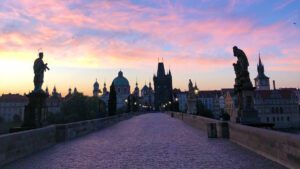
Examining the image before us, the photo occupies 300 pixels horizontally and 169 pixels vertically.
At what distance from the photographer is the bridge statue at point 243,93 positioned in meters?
15.6

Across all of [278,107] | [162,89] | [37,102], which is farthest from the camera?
[162,89]

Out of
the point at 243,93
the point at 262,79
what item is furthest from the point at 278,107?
the point at 243,93

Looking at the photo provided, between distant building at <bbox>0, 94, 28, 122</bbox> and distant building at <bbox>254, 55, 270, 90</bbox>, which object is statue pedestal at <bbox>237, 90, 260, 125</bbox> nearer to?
distant building at <bbox>254, 55, 270, 90</bbox>

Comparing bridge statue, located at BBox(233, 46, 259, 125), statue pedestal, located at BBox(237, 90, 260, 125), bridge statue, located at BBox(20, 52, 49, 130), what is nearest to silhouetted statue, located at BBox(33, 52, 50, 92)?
bridge statue, located at BBox(20, 52, 49, 130)

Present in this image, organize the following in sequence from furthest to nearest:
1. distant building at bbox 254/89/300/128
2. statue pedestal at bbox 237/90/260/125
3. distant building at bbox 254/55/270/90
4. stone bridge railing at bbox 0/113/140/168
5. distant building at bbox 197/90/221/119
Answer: distant building at bbox 197/90/221/119, distant building at bbox 254/55/270/90, distant building at bbox 254/89/300/128, statue pedestal at bbox 237/90/260/125, stone bridge railing at bbox 0/113/140/168

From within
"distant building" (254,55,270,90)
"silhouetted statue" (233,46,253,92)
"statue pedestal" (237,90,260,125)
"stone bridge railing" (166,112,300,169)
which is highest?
"distant building" (254,55,270,90)

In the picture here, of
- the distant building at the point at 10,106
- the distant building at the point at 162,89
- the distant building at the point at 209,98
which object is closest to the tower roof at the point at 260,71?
the distant building at the point at 209,98

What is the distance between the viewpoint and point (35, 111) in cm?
1680

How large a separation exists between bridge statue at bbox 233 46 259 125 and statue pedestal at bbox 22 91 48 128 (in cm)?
1053

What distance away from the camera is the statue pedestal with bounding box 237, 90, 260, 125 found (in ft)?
50.8

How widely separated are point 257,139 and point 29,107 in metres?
11.8

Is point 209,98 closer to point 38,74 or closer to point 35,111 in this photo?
point 38,74

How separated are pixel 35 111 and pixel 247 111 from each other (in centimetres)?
1103

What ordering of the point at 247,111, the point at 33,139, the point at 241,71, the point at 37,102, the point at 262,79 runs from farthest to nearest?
1. the point at 262,79
2. the point at 37,102
3. the point at 241,71
4. the point at 247,111
5. the point at 33,139
